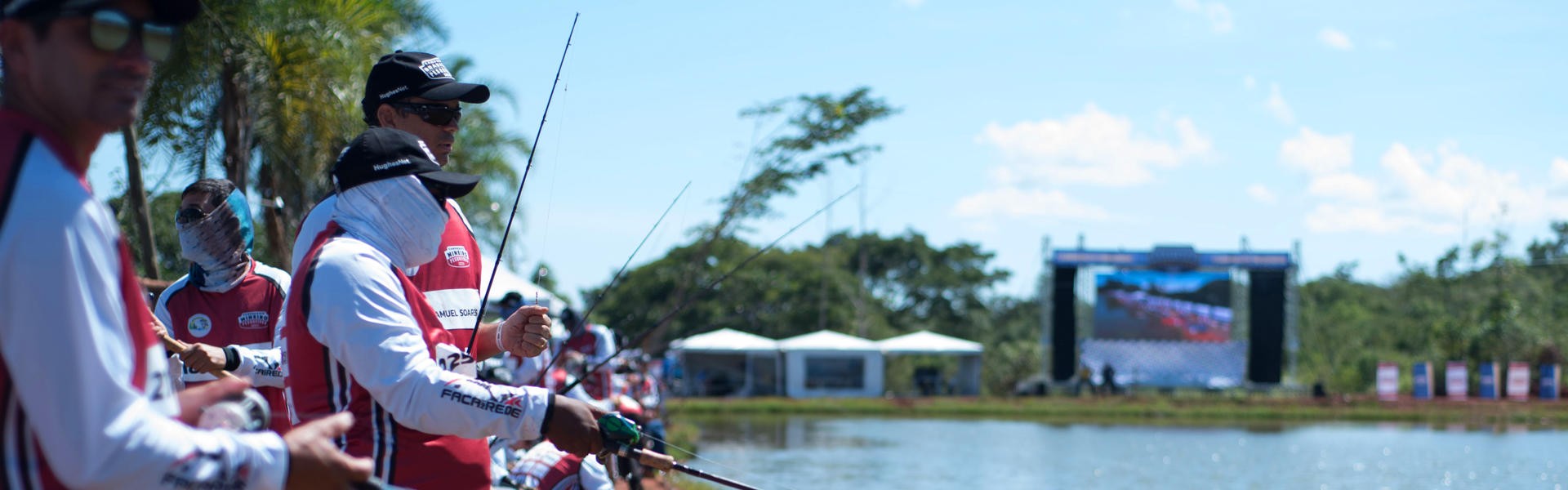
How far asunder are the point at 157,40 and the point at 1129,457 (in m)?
21.9

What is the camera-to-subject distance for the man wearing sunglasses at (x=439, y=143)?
3.46 metres

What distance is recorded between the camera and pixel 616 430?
2895 mm

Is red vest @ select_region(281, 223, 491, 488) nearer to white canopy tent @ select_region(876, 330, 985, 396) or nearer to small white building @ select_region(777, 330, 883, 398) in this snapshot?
small white building @ select_region(777, 330, 883, 398)

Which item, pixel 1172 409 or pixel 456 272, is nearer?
pixel 456 272

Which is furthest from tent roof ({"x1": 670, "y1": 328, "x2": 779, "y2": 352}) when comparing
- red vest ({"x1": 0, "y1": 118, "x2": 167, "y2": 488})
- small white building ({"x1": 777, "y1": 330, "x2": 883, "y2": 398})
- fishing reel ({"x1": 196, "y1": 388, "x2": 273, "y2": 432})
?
red vest ({"x1": 0, "y1": 118, "x2": 167, "y2": 488})

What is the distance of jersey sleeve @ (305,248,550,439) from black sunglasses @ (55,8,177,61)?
2.60 feet

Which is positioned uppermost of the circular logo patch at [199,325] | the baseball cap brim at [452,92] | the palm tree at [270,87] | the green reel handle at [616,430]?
the palm tree at [270,87]

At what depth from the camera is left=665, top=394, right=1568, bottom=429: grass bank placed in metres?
35.3

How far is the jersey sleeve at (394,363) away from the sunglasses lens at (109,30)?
0.87m

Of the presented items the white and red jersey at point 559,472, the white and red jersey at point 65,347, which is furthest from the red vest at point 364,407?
the white and red jersey at point 559,472

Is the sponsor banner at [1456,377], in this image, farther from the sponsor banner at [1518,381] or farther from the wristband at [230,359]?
the wristband at [230,359]

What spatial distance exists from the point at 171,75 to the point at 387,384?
10327mm

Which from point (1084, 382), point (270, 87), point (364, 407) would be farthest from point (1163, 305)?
point (364, 407)

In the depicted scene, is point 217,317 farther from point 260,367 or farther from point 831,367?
point 831,367
